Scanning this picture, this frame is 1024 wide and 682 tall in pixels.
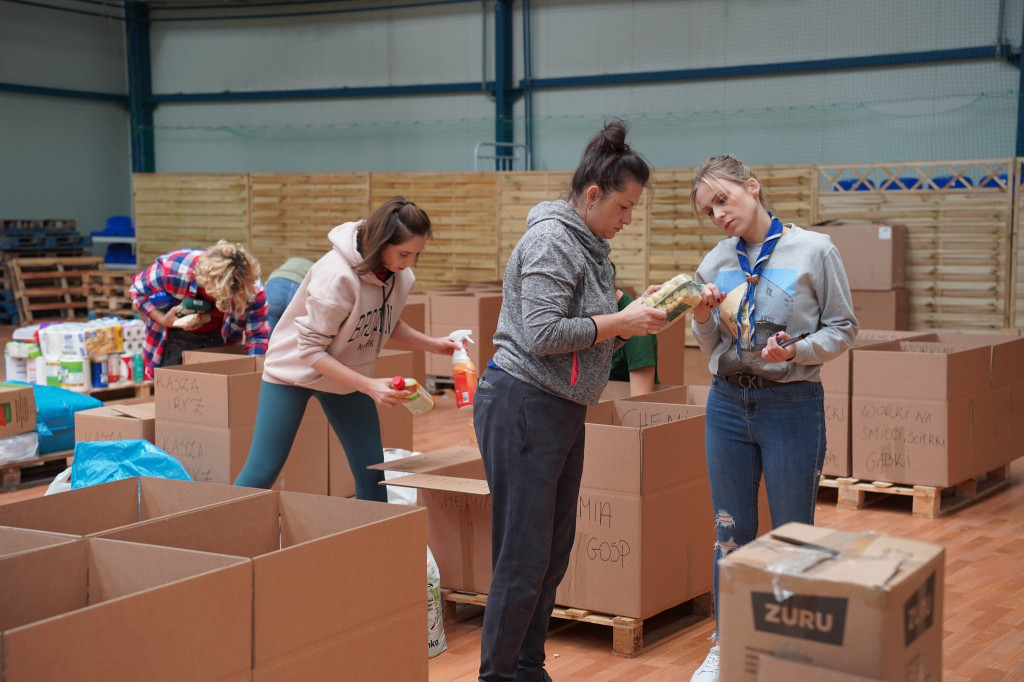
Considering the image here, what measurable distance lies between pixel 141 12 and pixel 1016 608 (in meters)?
16.2

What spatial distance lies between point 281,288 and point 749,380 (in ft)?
13.3

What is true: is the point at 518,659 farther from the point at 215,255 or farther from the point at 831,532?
the point at 215,255

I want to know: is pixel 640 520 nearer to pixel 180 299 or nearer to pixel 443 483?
pixel 443 483

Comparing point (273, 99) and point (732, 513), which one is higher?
point (273, 99)

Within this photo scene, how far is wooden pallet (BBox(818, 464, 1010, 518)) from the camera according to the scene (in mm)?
5027

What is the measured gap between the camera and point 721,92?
12.9 meters

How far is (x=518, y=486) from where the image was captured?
249 centimetres

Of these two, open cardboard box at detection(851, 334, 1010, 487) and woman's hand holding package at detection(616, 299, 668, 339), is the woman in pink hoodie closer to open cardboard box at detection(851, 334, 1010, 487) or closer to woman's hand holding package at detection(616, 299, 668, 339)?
woman's hand holding package at detection(616, 299, 668, 339)

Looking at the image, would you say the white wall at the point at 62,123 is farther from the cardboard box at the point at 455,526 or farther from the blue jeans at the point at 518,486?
the blue jeans at the point at 518,486

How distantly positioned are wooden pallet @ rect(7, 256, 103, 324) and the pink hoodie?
37.2 ft

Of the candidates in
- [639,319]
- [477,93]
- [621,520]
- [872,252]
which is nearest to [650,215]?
[872,252]

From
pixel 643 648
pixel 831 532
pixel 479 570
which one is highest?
pixel 831 532

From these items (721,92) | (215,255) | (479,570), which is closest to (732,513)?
(479,570)

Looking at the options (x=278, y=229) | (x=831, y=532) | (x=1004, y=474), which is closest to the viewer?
(x=831, y=532)
